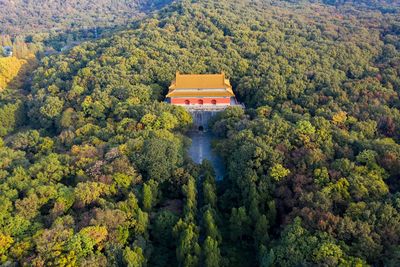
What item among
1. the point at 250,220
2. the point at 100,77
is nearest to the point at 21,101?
the point at 100,77

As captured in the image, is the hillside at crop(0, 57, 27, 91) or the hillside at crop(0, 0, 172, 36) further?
the hillside at crop(0, 0, 172, 36)

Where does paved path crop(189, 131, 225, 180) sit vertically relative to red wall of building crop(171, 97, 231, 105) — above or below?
below

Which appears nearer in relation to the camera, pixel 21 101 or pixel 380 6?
pixel 21 101

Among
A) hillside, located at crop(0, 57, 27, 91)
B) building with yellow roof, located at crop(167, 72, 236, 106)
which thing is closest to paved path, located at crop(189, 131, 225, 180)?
building with yellow roof, located at crop(167, 72, 236, 106)

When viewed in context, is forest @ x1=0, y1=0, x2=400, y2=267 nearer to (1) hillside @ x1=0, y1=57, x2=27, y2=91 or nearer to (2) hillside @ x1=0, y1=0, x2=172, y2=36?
(1) hillside @ x1=0, y1=57, x2=27, y2=91

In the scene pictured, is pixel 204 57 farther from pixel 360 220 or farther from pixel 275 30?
pixel 360 220

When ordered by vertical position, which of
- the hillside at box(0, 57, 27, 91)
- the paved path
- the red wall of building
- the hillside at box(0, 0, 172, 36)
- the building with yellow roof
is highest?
the building with yellow roof

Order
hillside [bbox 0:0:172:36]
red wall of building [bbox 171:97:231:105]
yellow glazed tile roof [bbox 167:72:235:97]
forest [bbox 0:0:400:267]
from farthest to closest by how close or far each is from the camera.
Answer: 1. hillside [bbox 0:0:172:36]
2. red wall of building [bbox 171:97:231:105]
3. yellow glazed tile roof [bbox 167:72:235:97]
4. forest [bbox 0:0:400:267]
